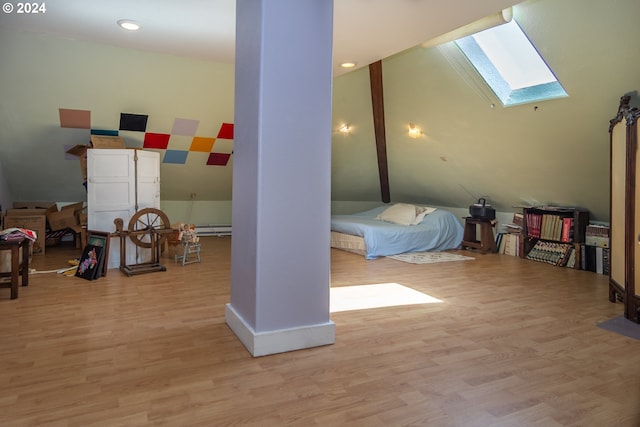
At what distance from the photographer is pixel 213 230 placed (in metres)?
7.63

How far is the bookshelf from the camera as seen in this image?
17.0 ft

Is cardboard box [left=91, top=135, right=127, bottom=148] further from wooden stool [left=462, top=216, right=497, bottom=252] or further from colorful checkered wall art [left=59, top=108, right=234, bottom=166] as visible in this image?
wooden stool [left=462, top=216, right=497, bottom=252]

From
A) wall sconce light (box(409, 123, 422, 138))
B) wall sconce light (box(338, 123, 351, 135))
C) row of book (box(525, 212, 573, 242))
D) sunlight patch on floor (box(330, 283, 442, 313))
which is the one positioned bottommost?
sunlight patch on floor (box(330, 283, 442, 313))

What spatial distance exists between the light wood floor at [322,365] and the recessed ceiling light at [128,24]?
2.31 metres

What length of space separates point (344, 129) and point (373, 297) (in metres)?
3.53

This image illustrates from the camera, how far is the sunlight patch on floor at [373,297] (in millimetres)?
3465

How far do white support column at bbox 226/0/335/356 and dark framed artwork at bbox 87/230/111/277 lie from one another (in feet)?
7.66

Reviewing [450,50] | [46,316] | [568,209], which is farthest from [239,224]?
[568,209]

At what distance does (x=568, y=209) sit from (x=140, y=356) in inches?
202

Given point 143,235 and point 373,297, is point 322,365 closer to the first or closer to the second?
point 373,297

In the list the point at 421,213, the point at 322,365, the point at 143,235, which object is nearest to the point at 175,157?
the point at 143,235

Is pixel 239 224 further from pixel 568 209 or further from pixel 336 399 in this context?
pixel 568 209

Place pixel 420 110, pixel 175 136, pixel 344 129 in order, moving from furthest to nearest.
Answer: pixel 344 129
pixel 175 136
pixel 420 110

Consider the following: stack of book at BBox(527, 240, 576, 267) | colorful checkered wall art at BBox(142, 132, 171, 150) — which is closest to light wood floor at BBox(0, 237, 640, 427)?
stack of book at BBox(527, 240, 576, 267)
